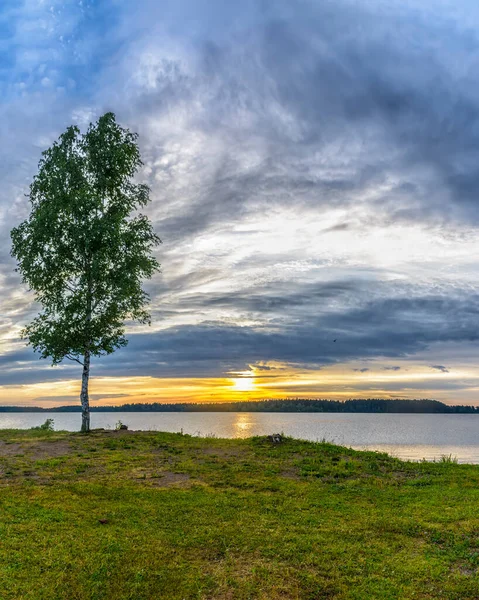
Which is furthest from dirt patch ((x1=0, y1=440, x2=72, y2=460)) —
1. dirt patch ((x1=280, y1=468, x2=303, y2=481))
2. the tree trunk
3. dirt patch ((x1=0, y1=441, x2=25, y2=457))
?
dirt patch ((x1=280, y1=468, x2=303, y2=481))

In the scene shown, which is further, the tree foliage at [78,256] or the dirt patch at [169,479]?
the tree foliage at [78,256]

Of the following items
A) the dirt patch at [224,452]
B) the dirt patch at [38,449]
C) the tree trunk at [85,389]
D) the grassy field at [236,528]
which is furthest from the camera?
the tree trunk at [85,389]

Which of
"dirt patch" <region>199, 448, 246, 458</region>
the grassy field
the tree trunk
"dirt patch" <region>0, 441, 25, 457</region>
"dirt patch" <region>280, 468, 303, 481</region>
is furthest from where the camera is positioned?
the tree trunk

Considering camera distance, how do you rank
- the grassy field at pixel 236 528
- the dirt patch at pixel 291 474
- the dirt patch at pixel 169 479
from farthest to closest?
the dirt patch at pixel 291 474
the dirt patch at pixel 169 479
the grassy field at pixel 236 528

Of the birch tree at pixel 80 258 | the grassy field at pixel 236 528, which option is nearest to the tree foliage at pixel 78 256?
the birch tree at pixel 80 258

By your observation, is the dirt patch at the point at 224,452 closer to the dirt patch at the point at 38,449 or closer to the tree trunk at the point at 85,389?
the dirt patch at the point at 38,449

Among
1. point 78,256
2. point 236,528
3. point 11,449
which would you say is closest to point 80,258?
point 78,256

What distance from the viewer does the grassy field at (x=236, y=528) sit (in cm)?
913

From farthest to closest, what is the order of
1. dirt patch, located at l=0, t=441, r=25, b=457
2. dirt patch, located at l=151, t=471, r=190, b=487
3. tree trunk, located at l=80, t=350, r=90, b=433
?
tree trunk, located at l=80, t=350, r=90, b=433, dirt patch, located at l=0, t=441, r=25, b=457, dirt patch, located at l=151, t=471, r=190, b=487

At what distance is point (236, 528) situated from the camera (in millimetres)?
12172

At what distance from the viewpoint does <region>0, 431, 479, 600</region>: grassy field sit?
9133 millimetres

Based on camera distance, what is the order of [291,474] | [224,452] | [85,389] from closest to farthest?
[291,474] < [224,452] < [85,389]

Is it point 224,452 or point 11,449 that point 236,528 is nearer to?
point 224,452

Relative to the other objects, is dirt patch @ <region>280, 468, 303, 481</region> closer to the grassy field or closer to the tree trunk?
the grassy field
